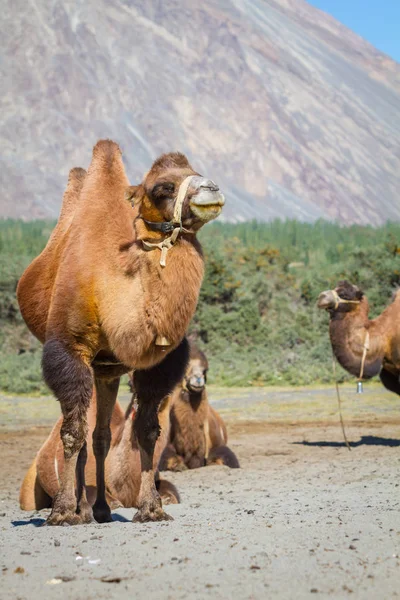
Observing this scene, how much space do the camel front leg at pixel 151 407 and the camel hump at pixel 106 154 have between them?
1390 mm

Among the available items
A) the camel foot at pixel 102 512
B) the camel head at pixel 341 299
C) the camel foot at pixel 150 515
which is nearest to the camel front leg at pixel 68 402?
the camel foot at pixel 150 515

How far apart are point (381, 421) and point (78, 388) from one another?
1024 cm

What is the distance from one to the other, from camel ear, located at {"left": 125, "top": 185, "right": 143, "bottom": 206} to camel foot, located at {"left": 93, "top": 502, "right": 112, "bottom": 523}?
209 cm

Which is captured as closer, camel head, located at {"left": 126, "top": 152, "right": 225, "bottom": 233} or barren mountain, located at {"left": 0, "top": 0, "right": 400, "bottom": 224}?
camel head, located at {"left": 126, "top": 152, "right": 225, "bottom": 233}

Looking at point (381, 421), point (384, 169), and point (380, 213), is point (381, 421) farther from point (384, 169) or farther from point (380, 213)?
point (384, 169)

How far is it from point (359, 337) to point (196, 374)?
3099 mm

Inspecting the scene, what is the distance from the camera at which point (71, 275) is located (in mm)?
6469

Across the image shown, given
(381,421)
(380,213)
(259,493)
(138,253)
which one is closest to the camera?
(138,253)

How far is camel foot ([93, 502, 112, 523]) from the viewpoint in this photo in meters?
6.85

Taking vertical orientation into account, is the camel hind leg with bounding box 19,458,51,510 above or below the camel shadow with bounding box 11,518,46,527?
below

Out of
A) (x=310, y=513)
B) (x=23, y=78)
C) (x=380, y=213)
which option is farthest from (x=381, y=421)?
(x=380, y=213)

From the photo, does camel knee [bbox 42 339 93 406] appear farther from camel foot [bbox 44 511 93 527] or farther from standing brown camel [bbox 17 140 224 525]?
camel foot [bbox 44 511 93 527]

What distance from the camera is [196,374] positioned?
1116cm

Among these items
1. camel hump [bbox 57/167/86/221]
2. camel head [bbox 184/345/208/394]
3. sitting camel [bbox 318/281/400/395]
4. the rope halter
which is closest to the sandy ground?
camel head [bbox 184/345/208/394]
